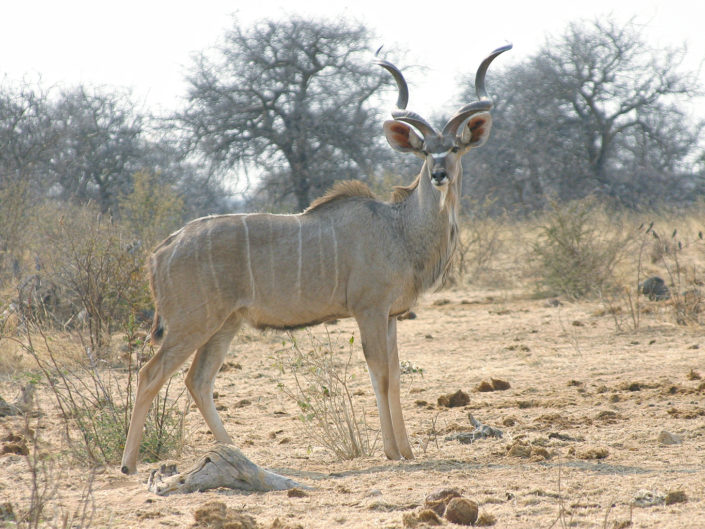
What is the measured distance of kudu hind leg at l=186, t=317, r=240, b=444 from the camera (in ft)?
16.1

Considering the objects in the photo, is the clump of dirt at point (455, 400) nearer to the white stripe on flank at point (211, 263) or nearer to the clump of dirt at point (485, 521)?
the white stripe on flank at point (211, 263)

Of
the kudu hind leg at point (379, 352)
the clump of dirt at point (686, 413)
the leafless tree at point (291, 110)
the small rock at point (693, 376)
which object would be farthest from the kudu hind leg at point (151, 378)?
the leafless tree at point (291, 110)

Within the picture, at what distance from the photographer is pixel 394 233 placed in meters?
4.96

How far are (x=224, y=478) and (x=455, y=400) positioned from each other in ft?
7.56

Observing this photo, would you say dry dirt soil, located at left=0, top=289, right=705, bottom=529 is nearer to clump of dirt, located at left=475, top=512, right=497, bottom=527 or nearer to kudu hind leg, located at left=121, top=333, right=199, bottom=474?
clump of dirt, located at left=475, top=512, right=497, bottom=527

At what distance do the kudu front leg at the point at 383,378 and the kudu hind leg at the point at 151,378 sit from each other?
0.95 metres

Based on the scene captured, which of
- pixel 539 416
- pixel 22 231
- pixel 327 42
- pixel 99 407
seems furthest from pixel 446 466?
pixel 327 42

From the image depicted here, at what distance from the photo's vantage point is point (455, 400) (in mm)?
5879

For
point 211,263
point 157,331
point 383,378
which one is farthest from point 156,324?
point 383,378

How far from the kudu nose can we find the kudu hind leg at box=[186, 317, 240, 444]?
141 cm

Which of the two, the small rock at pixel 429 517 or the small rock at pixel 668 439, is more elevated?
the small rock at pixel 429 517

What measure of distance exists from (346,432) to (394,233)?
116 cm

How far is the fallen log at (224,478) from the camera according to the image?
13.0ft

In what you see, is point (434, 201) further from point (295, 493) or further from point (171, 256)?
point (295, 493)
